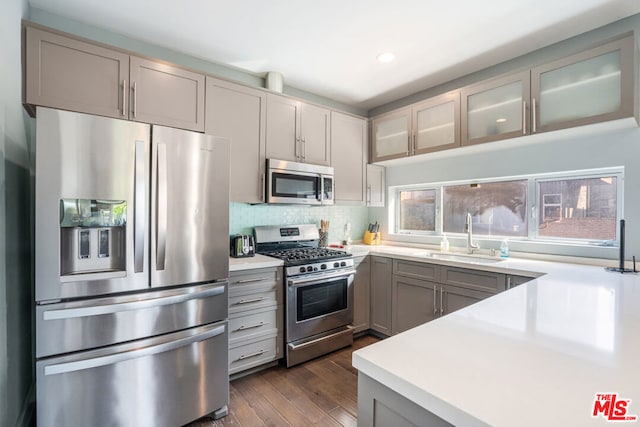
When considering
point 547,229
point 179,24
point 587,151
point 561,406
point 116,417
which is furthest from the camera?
point 547,229

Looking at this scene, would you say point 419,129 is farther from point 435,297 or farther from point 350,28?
point 435,297

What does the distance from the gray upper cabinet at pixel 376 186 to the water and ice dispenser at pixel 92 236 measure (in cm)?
260

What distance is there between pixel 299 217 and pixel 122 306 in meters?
2.00

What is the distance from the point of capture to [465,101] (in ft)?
Answer: 8.69

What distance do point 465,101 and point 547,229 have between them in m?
1.33

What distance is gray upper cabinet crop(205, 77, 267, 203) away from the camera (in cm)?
243

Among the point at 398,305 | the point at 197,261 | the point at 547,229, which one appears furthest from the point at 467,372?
the point at 547,229

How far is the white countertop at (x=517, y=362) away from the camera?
0.58 metres

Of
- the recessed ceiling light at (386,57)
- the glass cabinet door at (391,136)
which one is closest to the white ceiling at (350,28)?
the recessed ceiling light at (386,57)

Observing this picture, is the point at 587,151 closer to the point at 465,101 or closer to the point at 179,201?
the point at 465,101

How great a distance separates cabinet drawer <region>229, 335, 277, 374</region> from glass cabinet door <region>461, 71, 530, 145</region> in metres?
2.43

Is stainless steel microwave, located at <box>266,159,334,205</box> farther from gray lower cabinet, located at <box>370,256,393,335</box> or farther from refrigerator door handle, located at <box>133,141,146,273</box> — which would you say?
refrigerator door handle, located at <box>133,141,146,273</box>

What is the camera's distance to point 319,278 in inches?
103

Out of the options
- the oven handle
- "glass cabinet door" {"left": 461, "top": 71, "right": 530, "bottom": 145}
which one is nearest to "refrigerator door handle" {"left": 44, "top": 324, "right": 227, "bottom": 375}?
the oven handle
